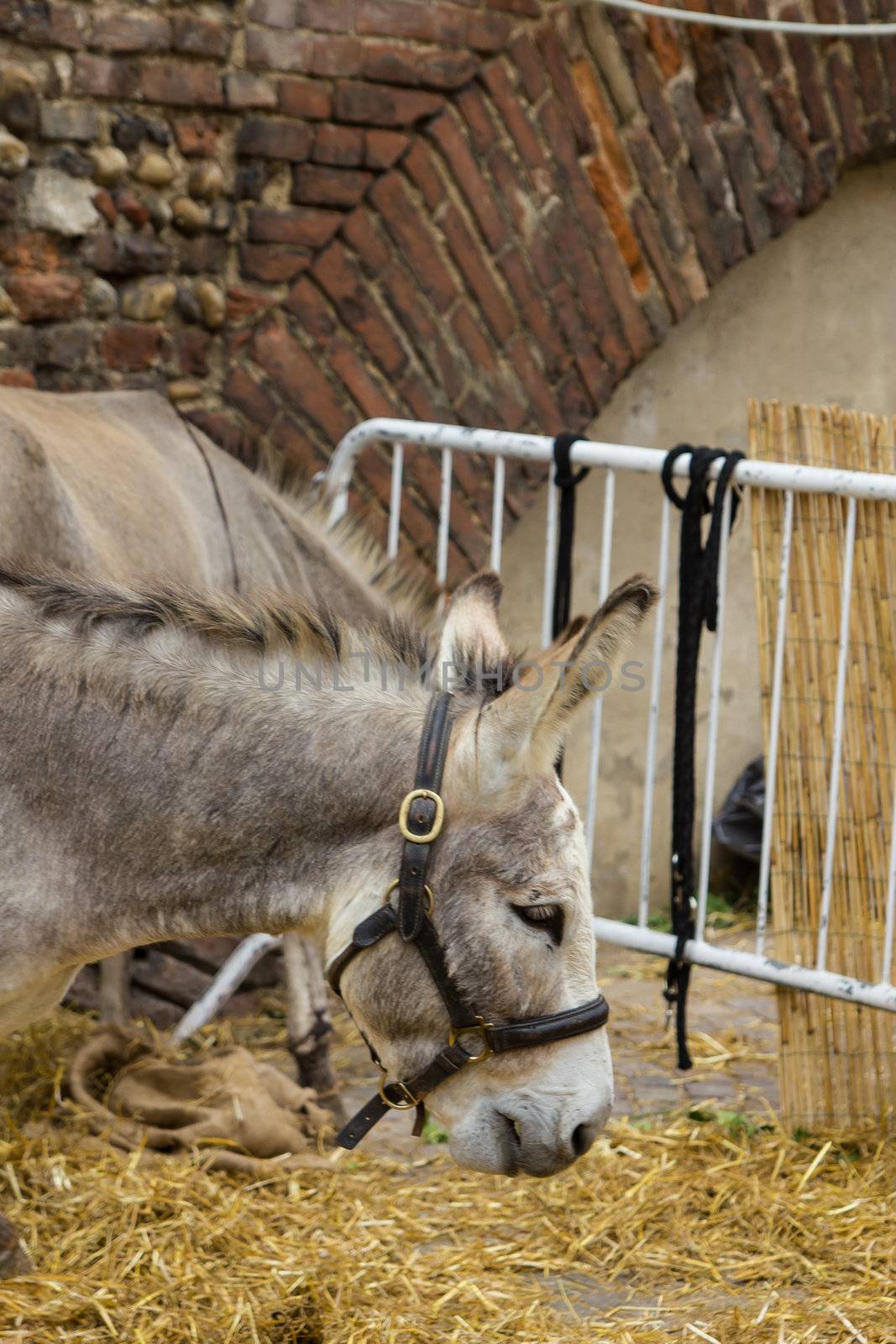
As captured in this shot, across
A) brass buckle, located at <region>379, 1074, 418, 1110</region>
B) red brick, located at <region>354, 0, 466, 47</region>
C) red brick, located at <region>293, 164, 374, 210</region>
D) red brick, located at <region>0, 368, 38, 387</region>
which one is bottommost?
brass buckle, located at <region>379, 1074, 418, 1110</region>

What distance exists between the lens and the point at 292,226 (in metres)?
4.27

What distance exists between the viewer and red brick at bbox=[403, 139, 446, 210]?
4.40m

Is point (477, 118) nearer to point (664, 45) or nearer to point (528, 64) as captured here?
point (528, 64)

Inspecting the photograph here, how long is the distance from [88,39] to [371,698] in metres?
2.57

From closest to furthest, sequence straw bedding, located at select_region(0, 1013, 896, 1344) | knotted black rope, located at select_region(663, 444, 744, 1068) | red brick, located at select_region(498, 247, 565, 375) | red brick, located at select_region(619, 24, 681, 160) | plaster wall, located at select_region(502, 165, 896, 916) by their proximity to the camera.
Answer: straw bedding, located at select_region(0, 1013, 896, 1344) < knotted black rope, located at select_region(663, 444, 744, 1068) < red brick, located at select_region(498, 247, 565, 375) < red brick, located at select_region(619, 24, 681, 160) < plaster wall, located at select_region(502, 165, 896, 916)

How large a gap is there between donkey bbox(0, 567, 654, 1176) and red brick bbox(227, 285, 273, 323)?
83.6 inches

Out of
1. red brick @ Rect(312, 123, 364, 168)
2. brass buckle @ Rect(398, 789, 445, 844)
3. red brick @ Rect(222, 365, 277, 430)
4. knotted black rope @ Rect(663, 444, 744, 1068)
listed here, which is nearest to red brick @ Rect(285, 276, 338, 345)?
red brick @ Rect(222, 365, 277, 430)

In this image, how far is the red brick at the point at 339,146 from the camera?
4.27 meters

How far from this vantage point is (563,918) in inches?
84.5

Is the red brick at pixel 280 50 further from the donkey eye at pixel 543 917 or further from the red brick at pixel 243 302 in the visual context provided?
the donkey eye at pixel 543 917

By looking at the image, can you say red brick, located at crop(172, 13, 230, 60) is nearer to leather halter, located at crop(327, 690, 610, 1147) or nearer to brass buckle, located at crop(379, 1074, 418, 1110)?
leather halter, located at crop(327, 690, 610, 1147)

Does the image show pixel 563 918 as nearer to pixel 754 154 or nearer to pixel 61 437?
pixel 61 437

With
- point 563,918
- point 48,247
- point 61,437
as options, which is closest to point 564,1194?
point 563,918

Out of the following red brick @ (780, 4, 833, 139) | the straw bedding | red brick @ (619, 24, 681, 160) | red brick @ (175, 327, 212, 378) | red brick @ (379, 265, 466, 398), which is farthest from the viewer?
red brick @ (780, 4, 833, 139)
